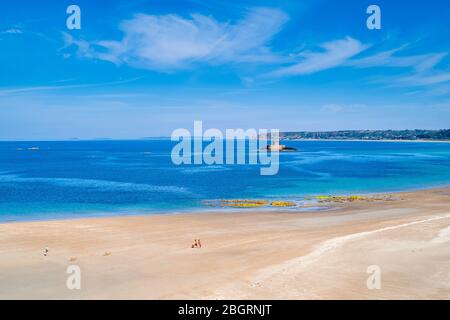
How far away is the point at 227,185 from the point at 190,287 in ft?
150

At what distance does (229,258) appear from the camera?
70.7ft

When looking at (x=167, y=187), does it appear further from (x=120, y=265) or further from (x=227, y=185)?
(x=120, y=265)

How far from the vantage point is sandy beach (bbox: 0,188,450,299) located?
53.9 ft

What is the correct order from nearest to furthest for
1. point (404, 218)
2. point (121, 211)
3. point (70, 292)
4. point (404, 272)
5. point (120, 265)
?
point (70, 292), point (404, 272), point (120, 265), point (404, 218), point (121, 211)

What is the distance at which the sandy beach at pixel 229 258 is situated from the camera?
16422 mm

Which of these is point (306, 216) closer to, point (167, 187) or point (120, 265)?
point (120, 265)
